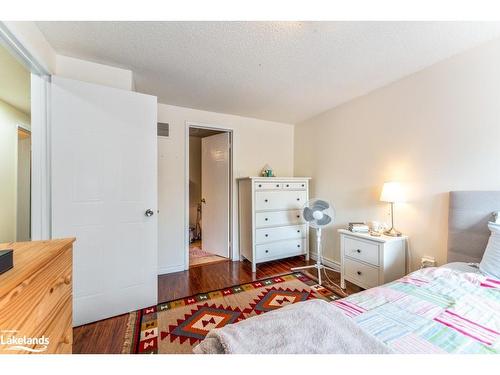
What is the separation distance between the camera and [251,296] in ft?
7.07

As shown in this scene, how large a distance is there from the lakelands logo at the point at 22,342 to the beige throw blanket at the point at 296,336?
1.67 ft

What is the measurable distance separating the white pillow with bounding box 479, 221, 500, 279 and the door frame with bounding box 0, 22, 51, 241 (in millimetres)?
3102

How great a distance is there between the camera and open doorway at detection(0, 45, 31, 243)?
1.91 m

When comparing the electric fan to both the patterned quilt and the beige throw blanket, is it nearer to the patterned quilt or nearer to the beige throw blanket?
the patterned quilt

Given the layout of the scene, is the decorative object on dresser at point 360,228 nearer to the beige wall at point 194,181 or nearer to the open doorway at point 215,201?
the open doorway at point 215,201

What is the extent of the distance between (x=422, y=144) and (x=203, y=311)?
2.62m

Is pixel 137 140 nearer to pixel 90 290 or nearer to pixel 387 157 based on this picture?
pixel 90 290

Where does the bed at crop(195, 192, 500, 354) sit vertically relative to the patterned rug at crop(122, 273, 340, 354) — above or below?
above

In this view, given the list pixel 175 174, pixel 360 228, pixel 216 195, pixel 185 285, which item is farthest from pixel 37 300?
pixel 216 195

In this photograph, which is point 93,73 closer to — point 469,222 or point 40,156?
point 40,156

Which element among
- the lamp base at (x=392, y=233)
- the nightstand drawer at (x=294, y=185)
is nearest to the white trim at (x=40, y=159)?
the nightstand drawer at (x=294, y=185)

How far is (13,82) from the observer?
1.88m

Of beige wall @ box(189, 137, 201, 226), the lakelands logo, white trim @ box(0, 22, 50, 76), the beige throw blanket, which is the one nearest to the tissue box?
the lakelands logo

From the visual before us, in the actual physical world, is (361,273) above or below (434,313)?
below
